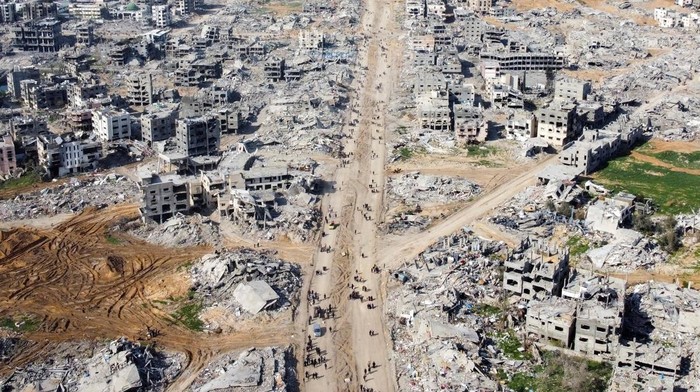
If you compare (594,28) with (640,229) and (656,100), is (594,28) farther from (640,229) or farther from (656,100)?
(640,229)

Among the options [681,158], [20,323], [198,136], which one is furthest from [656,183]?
[20,323]

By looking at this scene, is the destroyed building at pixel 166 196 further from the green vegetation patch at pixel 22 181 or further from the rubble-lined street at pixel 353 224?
the green vegetation patch at pixel 22 181

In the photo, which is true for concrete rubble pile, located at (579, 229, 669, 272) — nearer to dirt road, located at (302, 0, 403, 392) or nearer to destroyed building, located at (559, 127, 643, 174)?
dirt road, located at (302, 0, 403, 392)

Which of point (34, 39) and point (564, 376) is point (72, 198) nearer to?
point (564, 376)

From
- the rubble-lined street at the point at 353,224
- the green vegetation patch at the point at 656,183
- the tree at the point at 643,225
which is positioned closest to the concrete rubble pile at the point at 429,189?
the rubble-lined street at the point at 353,224

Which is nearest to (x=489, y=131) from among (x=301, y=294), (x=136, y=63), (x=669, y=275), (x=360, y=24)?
(x=669, y=275)

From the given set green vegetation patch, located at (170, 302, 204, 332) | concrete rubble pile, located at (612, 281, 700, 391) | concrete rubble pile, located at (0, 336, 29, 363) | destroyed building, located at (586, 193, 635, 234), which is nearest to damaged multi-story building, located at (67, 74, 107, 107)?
green vegetation patch, located at (170, 302, 204, 332)
